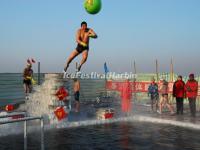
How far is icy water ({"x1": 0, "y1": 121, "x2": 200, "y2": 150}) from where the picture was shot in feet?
32.0

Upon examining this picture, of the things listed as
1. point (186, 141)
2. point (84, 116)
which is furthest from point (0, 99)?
point (186, 141)

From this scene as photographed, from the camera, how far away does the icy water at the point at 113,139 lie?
384 inches

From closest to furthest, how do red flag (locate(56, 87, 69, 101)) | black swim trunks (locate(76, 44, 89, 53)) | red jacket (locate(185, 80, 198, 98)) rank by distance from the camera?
black swim trunks (locate(76, 44, 89, 53)) < red flag (locate(56, 87, 69, 101)) < red jacket (locate(185, 80, 198, 98))

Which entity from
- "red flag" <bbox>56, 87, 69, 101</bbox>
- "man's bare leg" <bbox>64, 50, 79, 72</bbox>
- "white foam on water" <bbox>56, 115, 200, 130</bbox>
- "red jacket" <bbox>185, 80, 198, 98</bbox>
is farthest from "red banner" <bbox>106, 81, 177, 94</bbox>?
"man's bare leg" <bbox>64, 50, 79, 72</bbox>

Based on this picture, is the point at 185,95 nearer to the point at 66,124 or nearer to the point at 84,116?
the point at 84,116

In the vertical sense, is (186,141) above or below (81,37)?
below

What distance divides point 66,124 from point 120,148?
15.5 ft

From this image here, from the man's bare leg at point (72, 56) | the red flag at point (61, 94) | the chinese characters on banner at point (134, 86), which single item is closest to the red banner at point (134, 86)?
the chinese characters on banner at point (134, 86)

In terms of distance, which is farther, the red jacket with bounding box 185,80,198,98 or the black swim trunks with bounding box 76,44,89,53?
the red jacket with bounding box 185,80,198,98

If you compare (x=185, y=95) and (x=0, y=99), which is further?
(x=0, y=99)

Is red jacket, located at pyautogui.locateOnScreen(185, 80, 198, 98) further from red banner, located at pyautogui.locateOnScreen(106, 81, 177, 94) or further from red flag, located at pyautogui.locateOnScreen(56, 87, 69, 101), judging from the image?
red banner, located at pyautogui.locateOnScreen(106, 81, 177, 94)

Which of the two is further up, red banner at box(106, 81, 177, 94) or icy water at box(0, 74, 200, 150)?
red banner at box(106, 81, 177, 94)

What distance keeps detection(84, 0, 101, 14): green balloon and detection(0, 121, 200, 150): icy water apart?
396cm

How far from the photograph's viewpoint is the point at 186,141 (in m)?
10.7
